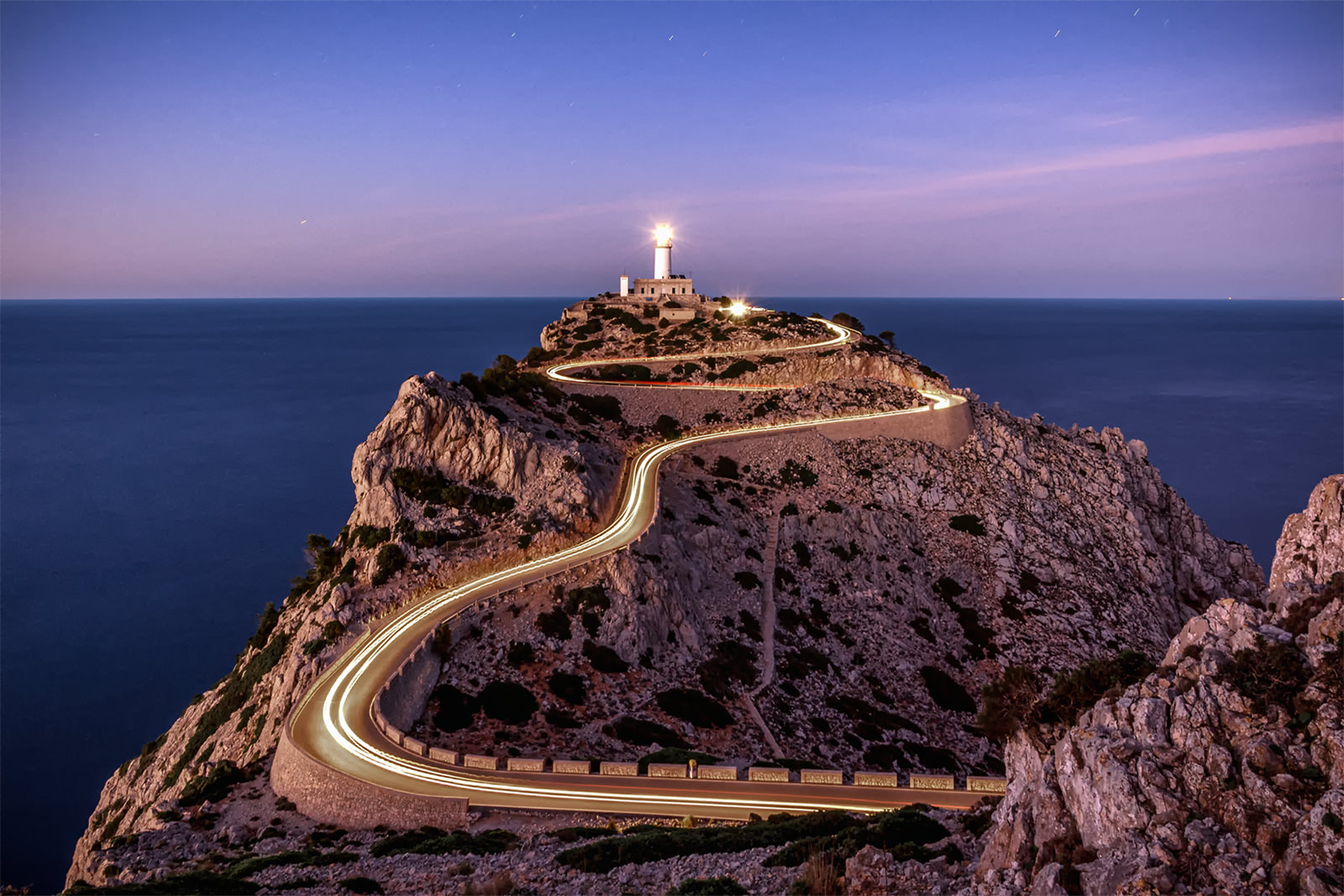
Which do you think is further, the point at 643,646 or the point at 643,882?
the point at 643,646

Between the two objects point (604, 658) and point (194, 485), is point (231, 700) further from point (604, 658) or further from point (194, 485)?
point (194, 485)

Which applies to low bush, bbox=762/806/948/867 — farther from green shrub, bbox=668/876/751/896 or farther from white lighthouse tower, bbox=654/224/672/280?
white lighthouse tower, bbox=654/224/672/280

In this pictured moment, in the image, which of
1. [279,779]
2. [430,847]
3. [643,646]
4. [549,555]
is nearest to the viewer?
[430,847]

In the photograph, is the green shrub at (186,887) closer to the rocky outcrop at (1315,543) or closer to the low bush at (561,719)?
the low bush at (561,719)

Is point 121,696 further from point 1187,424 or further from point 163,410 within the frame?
point 1187,424

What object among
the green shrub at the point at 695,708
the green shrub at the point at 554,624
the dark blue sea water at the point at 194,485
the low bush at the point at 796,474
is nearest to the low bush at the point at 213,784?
the green shrub at the point at 554,624

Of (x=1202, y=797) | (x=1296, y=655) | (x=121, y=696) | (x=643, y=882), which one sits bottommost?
(x=121, y=696)

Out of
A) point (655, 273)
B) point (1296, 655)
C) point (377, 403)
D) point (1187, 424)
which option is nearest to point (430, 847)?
point (1296, 655)

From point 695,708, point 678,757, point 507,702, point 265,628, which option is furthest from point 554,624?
point 265,628

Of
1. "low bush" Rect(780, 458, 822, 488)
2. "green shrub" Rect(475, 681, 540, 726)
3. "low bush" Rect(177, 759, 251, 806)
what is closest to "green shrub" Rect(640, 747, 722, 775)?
"green shrub" Rect(475, 681, 540, 726)
